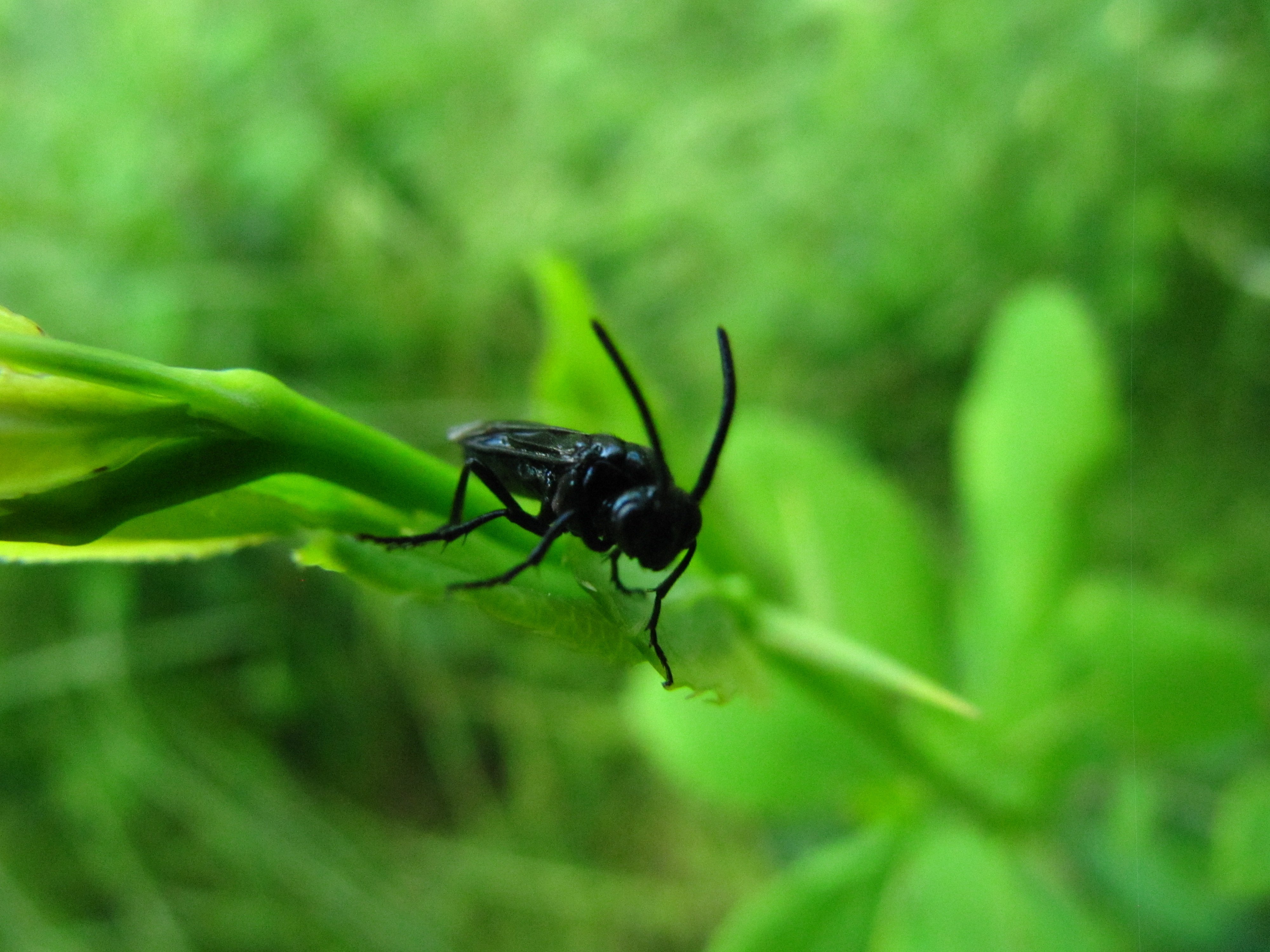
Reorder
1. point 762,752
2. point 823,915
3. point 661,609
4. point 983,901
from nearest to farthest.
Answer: point 661,609 → point 823,915 → point 983,901 → point 762,752

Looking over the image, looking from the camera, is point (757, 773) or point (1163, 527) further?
point (1163, 527)

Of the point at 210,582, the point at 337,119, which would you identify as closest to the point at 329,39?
the point at 337,119

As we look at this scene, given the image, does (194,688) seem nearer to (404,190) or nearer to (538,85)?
(404,190)

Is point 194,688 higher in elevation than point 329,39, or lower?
lower

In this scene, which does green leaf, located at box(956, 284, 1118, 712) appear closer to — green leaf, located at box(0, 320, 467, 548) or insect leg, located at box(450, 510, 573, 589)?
insect leg, located at box(450, 510, 573, 589)

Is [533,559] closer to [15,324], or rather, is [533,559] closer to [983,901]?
[15,324]

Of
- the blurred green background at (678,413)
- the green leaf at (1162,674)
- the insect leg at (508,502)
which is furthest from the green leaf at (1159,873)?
the insect leg at (508,502)

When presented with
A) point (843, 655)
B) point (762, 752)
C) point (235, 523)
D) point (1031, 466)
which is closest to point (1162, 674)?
point (1031, 466)

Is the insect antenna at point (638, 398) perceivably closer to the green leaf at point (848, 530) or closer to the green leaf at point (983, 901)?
the green leaf at point (848, 530)
